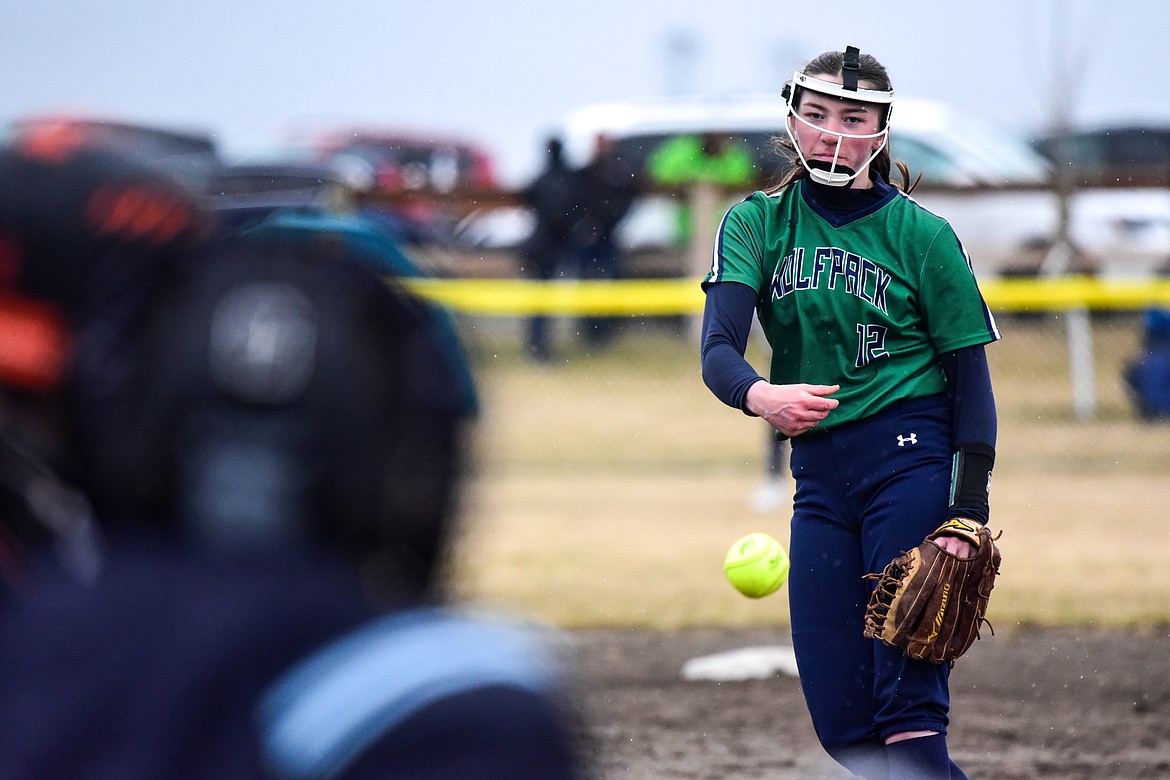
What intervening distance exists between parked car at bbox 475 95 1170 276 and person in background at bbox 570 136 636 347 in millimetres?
305

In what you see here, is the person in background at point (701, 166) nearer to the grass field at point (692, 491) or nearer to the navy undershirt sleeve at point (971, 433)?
the grass field at point (692, 491)

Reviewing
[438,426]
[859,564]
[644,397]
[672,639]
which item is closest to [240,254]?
[438,426]

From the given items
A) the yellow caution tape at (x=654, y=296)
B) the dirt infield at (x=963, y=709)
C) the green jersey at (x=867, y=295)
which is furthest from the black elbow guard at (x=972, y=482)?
the yellow caution tape at (x=654, y=296)

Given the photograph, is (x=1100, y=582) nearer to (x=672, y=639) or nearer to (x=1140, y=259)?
(x=672, y=639)

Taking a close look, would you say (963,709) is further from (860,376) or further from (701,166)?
(701,166)

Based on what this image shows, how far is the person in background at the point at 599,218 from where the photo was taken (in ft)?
34.1

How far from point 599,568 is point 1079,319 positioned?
16.9ft

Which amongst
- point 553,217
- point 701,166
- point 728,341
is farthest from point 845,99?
point 701,166

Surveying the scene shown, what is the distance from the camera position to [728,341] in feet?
9.61

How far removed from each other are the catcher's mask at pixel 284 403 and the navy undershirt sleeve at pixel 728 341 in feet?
2.71

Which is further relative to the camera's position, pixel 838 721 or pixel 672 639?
pixel 672 639

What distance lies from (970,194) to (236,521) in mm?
9994

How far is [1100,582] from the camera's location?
6.62 metres

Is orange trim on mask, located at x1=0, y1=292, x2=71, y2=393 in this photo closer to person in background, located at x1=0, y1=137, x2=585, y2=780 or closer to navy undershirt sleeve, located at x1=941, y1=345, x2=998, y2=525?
person in background, located at x1=0, y1=137, x2=585, y2=780
